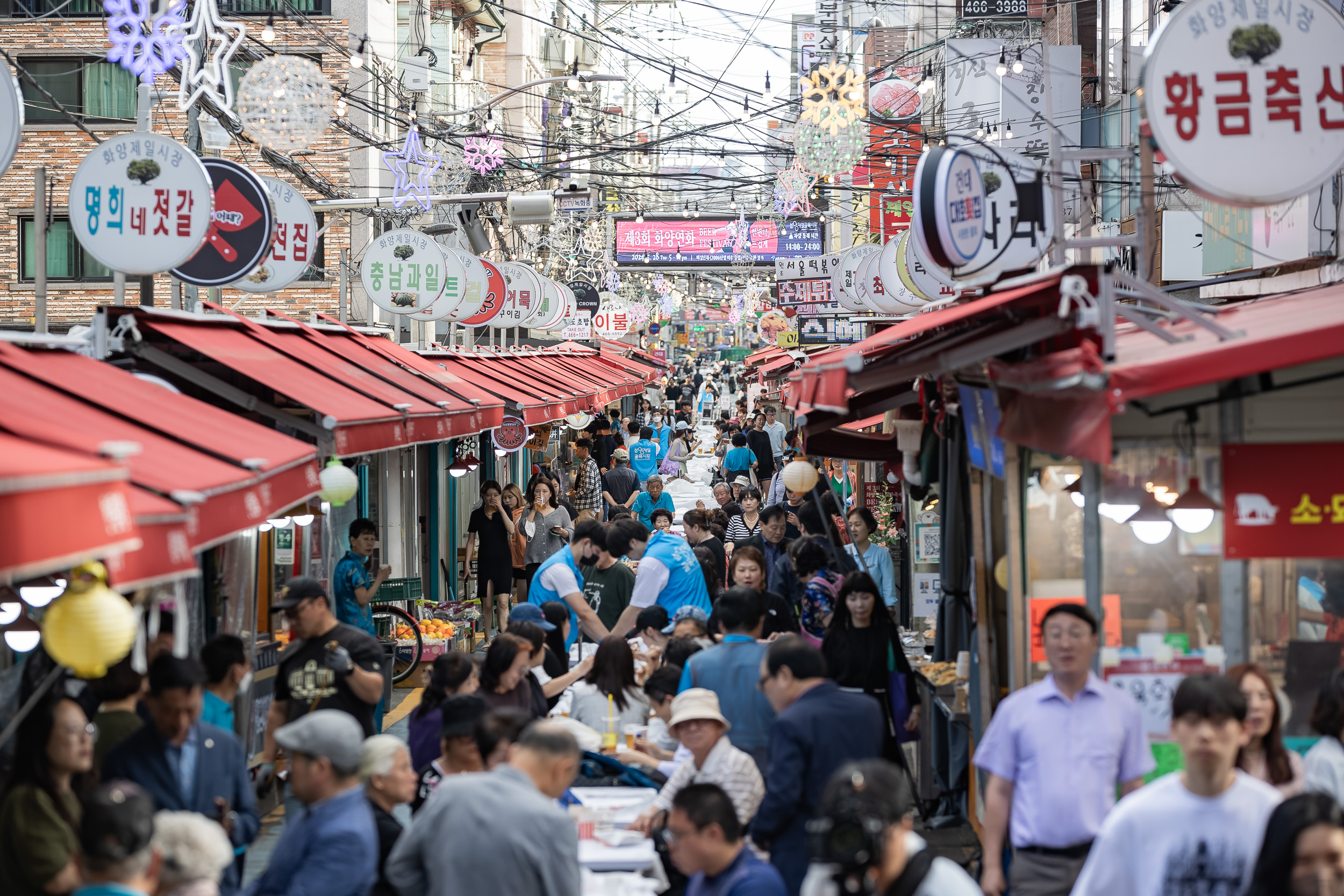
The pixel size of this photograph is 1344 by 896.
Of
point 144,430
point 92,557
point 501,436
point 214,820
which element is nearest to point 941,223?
point 144,430

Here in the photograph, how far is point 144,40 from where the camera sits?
9172 mm

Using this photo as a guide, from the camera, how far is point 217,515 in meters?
5.03

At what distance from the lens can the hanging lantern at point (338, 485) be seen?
8.86 metres

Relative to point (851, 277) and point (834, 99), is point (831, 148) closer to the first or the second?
point (834, 99)

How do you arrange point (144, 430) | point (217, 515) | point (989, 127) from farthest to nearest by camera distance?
point (989, 127)
point (144, 430)
point (217, 515)

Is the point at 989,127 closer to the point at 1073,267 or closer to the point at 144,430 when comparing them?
the point at 1073,267

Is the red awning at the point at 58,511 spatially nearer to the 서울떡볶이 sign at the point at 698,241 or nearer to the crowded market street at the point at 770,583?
the crowded market street at the point at 770,583

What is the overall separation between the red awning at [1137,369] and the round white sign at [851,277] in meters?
12.4

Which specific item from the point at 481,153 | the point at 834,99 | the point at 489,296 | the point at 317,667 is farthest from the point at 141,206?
the point at 481,153

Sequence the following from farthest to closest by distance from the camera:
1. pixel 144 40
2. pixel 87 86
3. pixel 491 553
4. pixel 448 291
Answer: pixel 87 86 < pixel 448 291 < pixel 491 553 < pixel 144 40

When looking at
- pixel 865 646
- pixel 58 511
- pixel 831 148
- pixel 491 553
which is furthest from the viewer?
pixel 491 553

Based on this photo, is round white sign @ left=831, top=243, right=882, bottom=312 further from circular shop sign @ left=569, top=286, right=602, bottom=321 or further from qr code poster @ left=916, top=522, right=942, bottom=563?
circular shop sign @ left=569, top=286, right=602, bottom=321

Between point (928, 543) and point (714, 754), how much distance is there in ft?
20.7

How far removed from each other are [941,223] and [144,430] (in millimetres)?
4983
